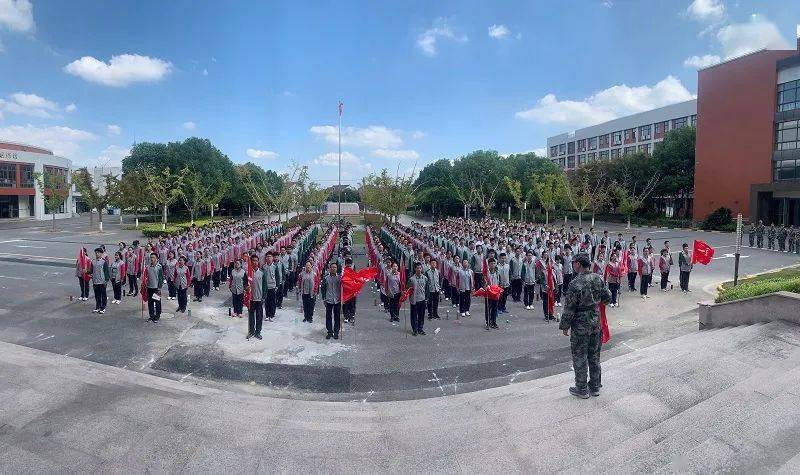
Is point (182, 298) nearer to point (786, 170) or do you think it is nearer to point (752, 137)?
point (786, 170)

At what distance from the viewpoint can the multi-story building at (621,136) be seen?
60.6 meters

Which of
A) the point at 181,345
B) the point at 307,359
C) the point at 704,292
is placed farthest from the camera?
the point at 704,292

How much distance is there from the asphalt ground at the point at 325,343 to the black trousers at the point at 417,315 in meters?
0.31

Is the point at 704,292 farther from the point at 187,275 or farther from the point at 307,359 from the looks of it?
the point at 187,275

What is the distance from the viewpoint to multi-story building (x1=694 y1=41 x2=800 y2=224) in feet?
115

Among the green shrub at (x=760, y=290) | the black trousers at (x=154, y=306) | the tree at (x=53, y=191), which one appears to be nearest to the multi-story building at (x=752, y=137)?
the green shrub at (x=760, y=290)

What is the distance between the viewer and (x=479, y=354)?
29.9ft

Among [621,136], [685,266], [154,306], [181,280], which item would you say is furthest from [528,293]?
[621,136]

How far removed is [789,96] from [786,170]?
538 cm

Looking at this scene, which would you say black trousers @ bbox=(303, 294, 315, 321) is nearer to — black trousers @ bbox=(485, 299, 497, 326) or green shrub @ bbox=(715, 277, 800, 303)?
black trousers @ bbox=(485, 299, 497, 326)

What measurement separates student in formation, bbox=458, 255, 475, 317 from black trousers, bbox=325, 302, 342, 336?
343 centimetres

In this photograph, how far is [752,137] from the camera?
123 ft

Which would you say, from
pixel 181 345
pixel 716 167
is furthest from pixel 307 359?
pixel 716 167

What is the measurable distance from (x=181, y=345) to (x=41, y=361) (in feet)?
7.39
